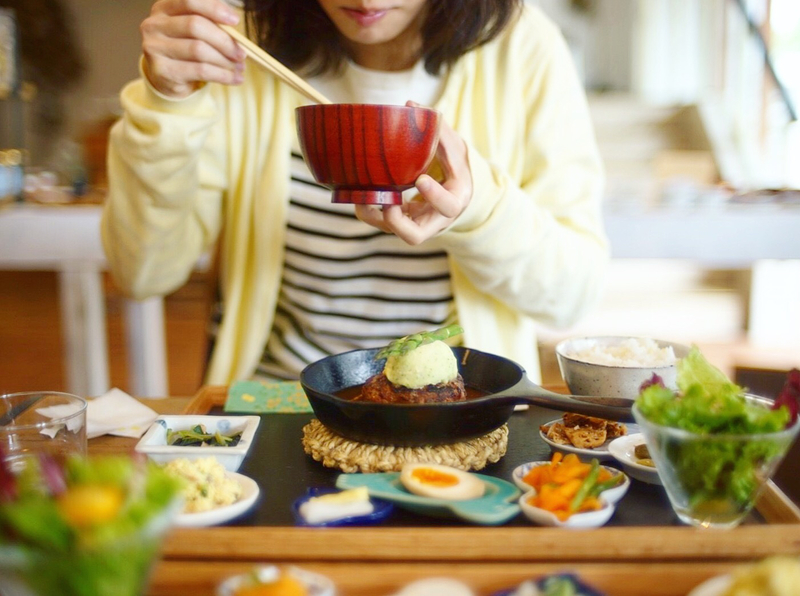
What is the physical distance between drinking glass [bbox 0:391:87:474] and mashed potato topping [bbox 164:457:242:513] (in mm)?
189

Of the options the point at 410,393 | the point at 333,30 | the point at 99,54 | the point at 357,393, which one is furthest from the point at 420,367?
the point at 99,54

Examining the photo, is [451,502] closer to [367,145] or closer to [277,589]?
[277,589]

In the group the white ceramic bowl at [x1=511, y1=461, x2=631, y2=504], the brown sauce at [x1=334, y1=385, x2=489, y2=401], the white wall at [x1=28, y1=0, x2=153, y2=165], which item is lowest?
the white ceramic bowl at [x1=511, y1=461, x2=631, y2=504]

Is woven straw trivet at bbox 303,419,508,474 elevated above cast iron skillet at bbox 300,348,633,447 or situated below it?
below

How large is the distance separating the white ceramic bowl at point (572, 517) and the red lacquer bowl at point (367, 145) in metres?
0.41

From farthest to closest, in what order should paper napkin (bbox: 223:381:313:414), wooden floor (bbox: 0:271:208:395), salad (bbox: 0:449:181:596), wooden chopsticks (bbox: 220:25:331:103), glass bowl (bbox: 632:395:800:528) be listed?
1. wooden floor (bbox: 0:271:208:395)
2. paper napkin (bbox: 223:381:313:414)
3. wooden chopsticks (bbox: 220:25:331:103)
4. glass bowl (bbox: 632:395:800:528)
5. salad (bbox: 0:449:181:596)

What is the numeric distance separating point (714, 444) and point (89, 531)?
0.53 m

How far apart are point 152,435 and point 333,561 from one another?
35 centimetres

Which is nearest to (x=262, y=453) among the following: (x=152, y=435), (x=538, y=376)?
(x=152, y=435)

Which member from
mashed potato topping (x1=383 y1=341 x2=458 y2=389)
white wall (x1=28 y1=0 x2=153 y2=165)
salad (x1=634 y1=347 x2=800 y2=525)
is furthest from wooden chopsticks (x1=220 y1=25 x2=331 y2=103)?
white wall (x1=28 y1=0 x2=153 y2=165)

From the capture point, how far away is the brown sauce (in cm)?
103

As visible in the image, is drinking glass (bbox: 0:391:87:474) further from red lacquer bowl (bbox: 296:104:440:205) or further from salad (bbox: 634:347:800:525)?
salad (bbox: 634:347:800:525)

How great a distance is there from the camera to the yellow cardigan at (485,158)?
140cm

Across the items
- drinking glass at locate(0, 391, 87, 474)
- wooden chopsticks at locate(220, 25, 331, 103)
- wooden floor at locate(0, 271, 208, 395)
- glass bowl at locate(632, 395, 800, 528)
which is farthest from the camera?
wooden floor at locate(0, 271, 208, 395)
